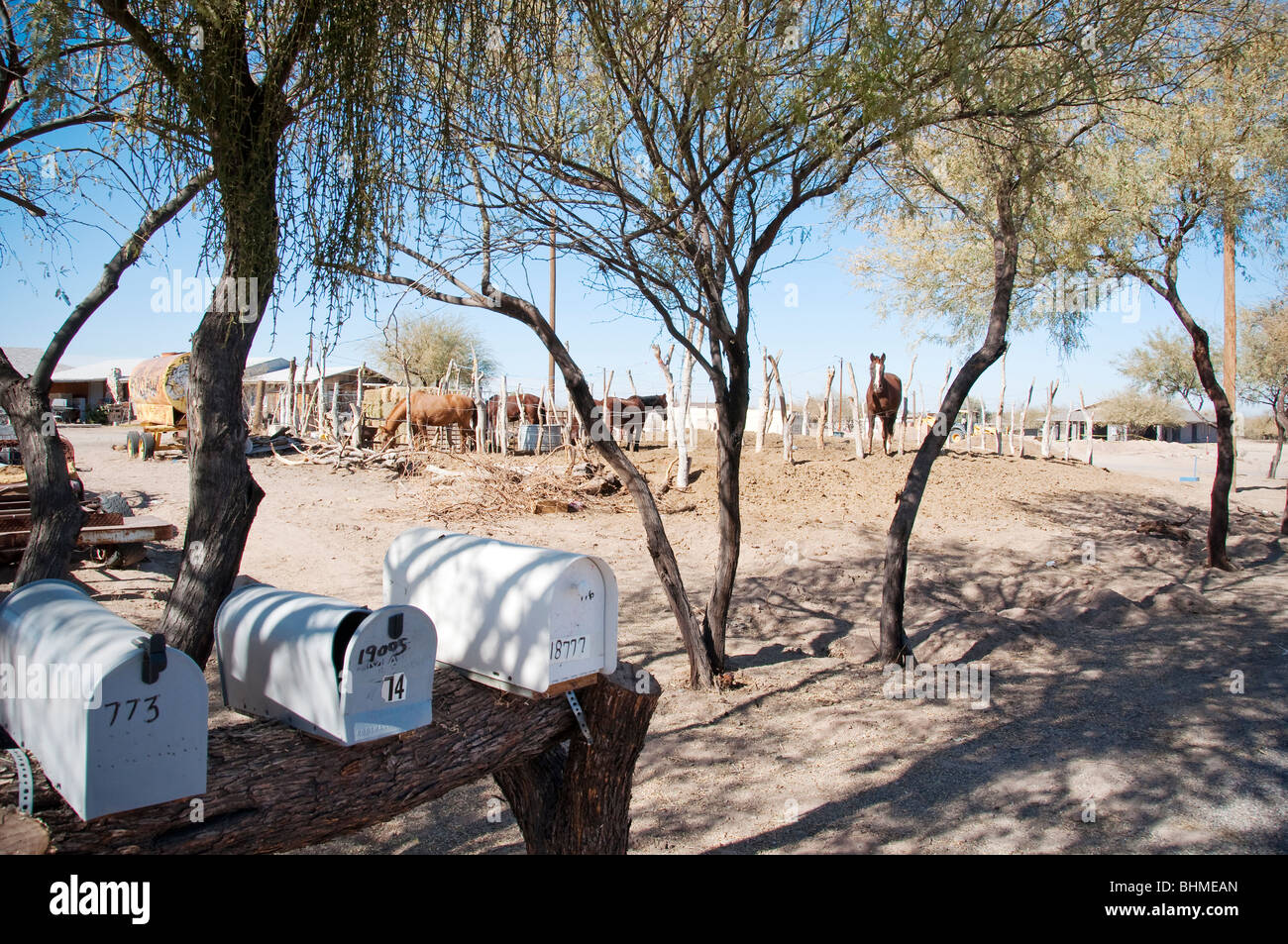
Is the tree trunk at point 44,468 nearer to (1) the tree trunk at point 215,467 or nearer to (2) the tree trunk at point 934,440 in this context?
(1) the tree trunk at point 215,467

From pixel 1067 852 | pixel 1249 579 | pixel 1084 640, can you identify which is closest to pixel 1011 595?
pixel 1084 640

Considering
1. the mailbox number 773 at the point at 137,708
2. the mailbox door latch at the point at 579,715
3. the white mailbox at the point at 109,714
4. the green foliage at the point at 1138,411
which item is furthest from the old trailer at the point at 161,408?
the green foliage at the point at 1138,411

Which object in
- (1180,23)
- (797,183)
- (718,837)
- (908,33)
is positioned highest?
(1180,23)

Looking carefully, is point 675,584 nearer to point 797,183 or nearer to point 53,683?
point 797,183

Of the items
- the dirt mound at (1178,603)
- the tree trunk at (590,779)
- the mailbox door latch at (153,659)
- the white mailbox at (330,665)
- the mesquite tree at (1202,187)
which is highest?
the mesquite tree at (1202,187)

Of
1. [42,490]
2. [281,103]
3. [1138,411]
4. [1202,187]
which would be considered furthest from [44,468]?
[1138,411]

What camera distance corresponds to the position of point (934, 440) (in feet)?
25.7

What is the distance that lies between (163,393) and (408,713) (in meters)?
19.1

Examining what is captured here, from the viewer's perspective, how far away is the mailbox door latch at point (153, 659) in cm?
212

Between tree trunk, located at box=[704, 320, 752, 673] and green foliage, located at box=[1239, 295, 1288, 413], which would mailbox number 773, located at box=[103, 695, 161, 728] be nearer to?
tree trunk, located at box=[704, 320, 752, 673]

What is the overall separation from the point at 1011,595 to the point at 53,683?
10.5 m

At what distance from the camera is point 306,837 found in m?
2.65

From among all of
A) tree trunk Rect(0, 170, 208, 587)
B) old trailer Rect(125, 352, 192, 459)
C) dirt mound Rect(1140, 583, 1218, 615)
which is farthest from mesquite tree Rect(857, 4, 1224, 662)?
old trailer Rect(125, 352, 192, 459)

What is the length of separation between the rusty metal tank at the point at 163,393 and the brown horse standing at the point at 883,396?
49.2ft
